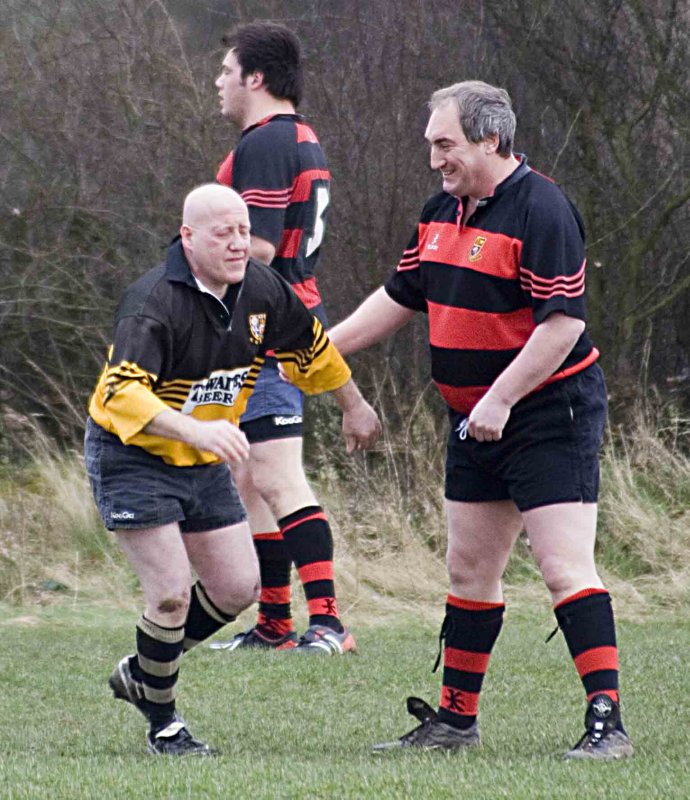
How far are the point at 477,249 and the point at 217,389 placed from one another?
858 millimetres

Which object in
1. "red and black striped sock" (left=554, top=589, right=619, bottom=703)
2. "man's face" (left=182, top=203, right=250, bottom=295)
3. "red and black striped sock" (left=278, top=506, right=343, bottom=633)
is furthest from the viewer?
"red and black striped sock" (left=278, top=506, right=343, bottom=633)

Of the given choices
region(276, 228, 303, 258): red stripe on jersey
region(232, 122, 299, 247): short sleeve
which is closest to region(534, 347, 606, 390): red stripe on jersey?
region(232, 122, 299, 247): short sleeve

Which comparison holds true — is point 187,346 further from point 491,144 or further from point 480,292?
point 491,144

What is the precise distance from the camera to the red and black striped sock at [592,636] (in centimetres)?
433

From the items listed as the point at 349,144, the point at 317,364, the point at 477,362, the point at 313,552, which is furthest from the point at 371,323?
the point at 349,144

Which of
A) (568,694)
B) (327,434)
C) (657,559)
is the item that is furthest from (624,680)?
(327,434)

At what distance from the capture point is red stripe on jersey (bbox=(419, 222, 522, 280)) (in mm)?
4348

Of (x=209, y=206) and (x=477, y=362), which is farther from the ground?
(x=209, y=206)

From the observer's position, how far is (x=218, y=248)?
4430 mm

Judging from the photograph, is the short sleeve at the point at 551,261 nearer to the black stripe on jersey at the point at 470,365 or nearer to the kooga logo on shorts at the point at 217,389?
the black stripe on jersey at the point at 470,365

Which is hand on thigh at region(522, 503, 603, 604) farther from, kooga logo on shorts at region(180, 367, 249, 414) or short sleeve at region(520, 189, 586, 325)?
kooga logo on shorts at region(180, 367, 249, 414)

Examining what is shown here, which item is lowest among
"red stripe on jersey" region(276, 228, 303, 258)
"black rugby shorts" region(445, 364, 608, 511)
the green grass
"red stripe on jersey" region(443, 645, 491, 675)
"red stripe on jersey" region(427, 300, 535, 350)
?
the green grass

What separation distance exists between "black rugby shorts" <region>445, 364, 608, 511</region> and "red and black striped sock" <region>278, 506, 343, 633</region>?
2123 millimetres

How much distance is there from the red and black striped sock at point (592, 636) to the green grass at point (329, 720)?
0.24 metres
